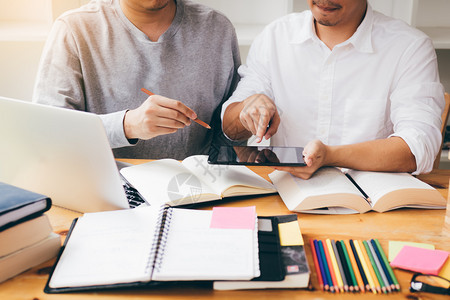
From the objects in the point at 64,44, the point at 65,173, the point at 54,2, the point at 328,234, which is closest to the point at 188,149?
the point at 64,44

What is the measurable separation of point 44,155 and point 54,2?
126 cm

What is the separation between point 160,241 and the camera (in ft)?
2.54

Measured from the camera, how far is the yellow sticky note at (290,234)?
31.9 inches

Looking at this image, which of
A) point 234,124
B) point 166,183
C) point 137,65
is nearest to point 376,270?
point 166,183

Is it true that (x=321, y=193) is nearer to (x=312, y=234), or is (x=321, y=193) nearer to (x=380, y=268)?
(x=312, y=234)

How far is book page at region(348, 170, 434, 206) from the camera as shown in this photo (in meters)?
1.00

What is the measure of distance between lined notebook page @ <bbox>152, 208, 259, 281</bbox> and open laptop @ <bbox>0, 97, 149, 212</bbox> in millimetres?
172

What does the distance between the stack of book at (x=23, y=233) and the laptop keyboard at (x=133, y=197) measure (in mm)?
224

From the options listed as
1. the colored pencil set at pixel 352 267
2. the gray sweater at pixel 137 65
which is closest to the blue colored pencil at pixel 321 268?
the colored pencil set at pixel 352 267

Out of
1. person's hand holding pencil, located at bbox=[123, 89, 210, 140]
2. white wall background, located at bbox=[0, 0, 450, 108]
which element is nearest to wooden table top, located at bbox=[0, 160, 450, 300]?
person's hand holding pencil, located at bbox=[123, 89, 210, 140]

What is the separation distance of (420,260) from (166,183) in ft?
1.85

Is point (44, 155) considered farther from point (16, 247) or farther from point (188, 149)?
point (188, 149)

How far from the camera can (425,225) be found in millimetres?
945

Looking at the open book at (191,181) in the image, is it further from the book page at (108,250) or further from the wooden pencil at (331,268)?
the wooden pencil at (331,268)
